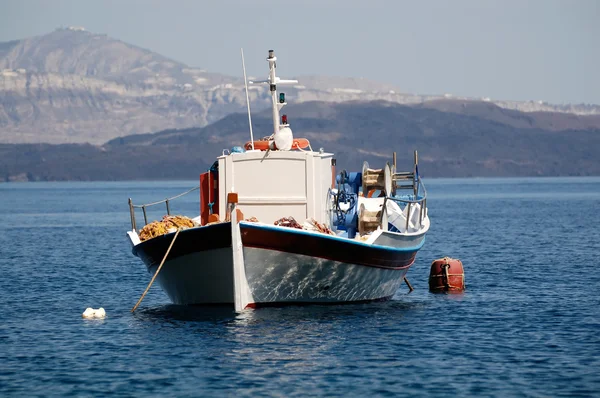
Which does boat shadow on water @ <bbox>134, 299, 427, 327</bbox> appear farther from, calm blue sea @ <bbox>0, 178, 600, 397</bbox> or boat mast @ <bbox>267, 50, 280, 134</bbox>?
boat mast @ <bbox>267, 50, 280, 134</bbox>

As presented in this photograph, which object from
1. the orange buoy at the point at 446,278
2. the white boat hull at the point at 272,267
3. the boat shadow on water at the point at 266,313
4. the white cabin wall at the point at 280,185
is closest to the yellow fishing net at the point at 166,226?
the white boat hull at the point at 272,267

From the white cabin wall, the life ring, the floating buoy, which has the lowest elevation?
the floating buoy

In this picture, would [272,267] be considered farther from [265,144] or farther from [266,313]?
[265,144]

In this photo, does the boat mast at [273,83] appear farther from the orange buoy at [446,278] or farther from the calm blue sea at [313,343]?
the orange buoy at [446,278]

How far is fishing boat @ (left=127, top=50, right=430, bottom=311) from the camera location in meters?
25.5

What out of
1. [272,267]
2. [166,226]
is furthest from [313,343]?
[166,226]

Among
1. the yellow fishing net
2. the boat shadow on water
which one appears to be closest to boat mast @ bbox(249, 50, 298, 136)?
the yellow fishing net

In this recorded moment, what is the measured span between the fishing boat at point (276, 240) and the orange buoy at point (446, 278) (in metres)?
3.84

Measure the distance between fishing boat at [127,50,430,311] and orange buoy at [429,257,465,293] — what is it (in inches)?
151

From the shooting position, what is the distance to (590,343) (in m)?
24.1

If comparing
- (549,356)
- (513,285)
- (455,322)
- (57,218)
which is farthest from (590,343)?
(57,218)

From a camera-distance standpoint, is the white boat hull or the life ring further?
the life ring

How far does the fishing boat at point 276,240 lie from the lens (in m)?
25.5

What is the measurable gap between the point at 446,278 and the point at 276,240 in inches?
421
